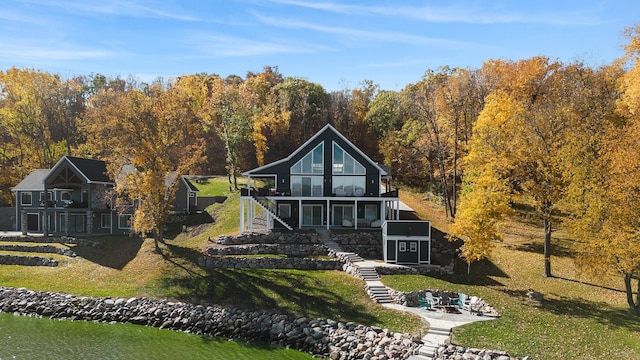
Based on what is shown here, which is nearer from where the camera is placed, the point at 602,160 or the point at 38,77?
the point at 602,160

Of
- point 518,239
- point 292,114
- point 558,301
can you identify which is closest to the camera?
point 558,301

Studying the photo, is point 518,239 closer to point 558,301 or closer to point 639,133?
point 558,301

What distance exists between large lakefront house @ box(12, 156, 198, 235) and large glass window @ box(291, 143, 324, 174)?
15565mm

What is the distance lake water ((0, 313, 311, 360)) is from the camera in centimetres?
2149

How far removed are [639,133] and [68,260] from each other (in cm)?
3664

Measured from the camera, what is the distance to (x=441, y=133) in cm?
4722

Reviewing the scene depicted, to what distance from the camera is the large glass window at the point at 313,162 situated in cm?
3819

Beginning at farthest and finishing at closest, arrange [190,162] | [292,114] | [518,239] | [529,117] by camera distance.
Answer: [292,114]
[518,239]
[190,162]
[529,117]

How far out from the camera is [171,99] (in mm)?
33062

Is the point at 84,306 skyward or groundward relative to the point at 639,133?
groundward

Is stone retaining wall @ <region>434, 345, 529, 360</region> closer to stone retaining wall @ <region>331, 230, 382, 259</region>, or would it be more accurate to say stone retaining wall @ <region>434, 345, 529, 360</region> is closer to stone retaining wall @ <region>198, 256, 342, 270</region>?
stone retaining wall @ <region>198, 256, 342, 270</region>

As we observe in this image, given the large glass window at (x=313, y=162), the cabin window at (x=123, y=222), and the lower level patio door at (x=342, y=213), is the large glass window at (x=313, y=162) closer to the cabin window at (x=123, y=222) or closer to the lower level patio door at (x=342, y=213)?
the lower level patio door at (x=342, y=213)

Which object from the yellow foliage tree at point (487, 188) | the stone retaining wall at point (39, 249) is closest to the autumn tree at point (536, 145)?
the yellow foliage tree at point (487, 188)

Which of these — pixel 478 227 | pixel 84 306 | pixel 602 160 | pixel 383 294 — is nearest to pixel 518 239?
pixel 478 227
